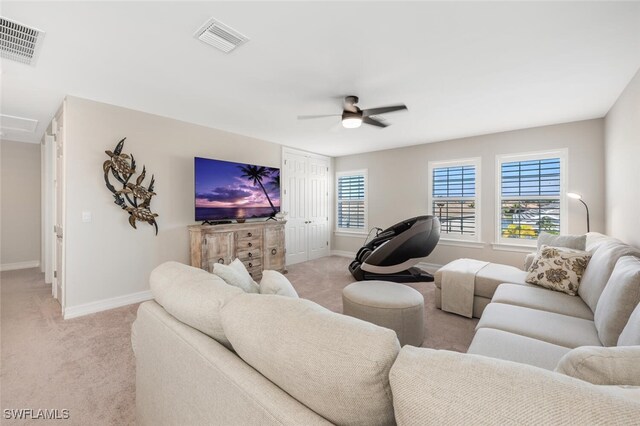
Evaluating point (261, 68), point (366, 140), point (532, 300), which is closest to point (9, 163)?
point (261, 68)

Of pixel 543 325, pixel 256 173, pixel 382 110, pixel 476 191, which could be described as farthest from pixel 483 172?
pixel 256 173

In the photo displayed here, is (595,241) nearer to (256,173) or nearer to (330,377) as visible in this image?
(330,377)

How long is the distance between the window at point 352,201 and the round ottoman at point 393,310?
12.4 feet

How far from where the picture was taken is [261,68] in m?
2.38

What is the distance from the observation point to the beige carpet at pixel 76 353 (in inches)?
67.2

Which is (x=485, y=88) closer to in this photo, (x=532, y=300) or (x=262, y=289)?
(x=532, y=300)

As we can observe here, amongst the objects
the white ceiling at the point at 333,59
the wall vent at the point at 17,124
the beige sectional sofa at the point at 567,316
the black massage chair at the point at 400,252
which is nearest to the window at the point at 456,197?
the black massage chair at the point at 400,252

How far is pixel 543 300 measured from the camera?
2.11 meters

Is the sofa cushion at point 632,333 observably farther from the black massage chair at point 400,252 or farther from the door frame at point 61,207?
the door frame at point 61,207

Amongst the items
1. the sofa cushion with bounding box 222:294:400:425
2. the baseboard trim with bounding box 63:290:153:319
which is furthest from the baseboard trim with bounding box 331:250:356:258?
the sofa cushion with bounding box 222:294:400:425

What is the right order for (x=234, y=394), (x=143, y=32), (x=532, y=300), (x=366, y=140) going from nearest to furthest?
(x=234, y=394), (x=143, y=32), (x=532, y=300), (x=366, y=140)

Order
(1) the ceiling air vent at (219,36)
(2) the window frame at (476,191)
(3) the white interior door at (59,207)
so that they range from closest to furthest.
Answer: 1. (1) the ceiling air vent at (219,36)
2. (3) the white interior door at (59,207)
3. (2) the window frame at (476,191)

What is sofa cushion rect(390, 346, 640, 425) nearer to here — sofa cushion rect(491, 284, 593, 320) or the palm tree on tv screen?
sofa cushion rect(491, 284, 593, 320)

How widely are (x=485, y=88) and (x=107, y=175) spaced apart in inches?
169
